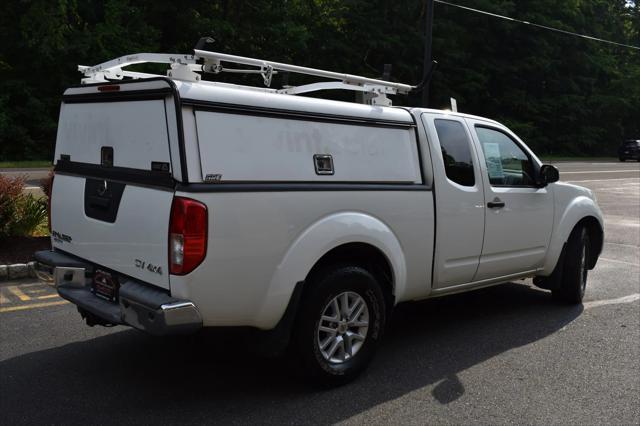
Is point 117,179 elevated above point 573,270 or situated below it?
above

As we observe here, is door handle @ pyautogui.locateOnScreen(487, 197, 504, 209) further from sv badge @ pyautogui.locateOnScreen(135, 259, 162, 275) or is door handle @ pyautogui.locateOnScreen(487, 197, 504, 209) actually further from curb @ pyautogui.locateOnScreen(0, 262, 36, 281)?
curb @ pyautogui.locateOnScreen(0, 262, 36, 281)

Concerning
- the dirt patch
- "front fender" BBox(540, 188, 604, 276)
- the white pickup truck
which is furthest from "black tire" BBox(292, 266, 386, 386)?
the dirt patch

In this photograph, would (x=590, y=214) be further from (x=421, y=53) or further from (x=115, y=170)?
(x=421, y=53)

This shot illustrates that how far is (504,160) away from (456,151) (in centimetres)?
73

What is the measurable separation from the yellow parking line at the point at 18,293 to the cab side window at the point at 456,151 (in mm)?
4097

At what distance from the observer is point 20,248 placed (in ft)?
24.1

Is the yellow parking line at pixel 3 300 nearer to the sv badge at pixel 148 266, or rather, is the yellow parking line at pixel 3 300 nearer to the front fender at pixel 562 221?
the sv badge at pixel 148 266

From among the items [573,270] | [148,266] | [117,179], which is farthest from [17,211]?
[573,270]

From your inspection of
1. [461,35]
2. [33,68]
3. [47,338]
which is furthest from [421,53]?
[47,338]

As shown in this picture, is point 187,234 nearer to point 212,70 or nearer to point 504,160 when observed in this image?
point 212,70

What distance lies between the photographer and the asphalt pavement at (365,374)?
370 centimetres

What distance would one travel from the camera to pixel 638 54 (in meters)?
56.6

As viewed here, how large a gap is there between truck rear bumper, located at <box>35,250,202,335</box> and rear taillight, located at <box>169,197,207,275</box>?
0.20 metres

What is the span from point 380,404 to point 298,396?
1.69 ft
